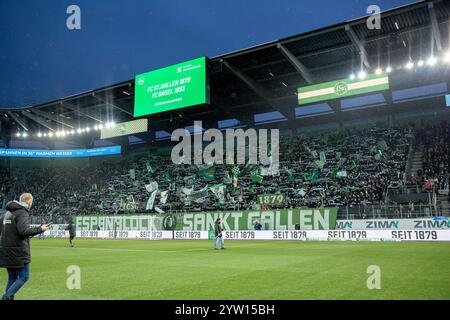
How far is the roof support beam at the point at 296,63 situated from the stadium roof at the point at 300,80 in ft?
0.28

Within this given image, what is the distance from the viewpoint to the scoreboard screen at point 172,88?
33.2 m

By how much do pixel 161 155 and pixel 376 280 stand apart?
5020 cm

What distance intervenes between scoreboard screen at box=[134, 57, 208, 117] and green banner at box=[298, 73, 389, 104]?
8.79m

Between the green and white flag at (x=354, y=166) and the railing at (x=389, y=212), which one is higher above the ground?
the green and white flag at (x=354, y=166)

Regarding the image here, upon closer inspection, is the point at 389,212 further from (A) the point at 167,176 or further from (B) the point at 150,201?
(A) the point at 167,176

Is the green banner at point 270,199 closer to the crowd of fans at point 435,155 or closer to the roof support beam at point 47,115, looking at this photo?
the crowd of fans at point 435,155

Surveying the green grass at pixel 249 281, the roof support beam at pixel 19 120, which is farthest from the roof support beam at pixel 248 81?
the roof support beam at pixel 19 120

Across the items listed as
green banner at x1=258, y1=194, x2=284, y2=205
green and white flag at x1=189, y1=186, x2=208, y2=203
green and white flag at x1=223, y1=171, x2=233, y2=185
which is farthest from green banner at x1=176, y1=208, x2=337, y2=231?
green and white flag at x1=223, y1=171, x2=233, y2=185

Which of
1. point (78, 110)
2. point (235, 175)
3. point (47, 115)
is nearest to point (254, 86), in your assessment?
point (235, 175)

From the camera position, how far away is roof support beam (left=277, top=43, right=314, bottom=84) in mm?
31441

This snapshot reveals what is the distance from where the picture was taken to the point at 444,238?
24656 millimetres

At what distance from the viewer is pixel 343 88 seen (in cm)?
3025

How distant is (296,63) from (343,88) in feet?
16.0
